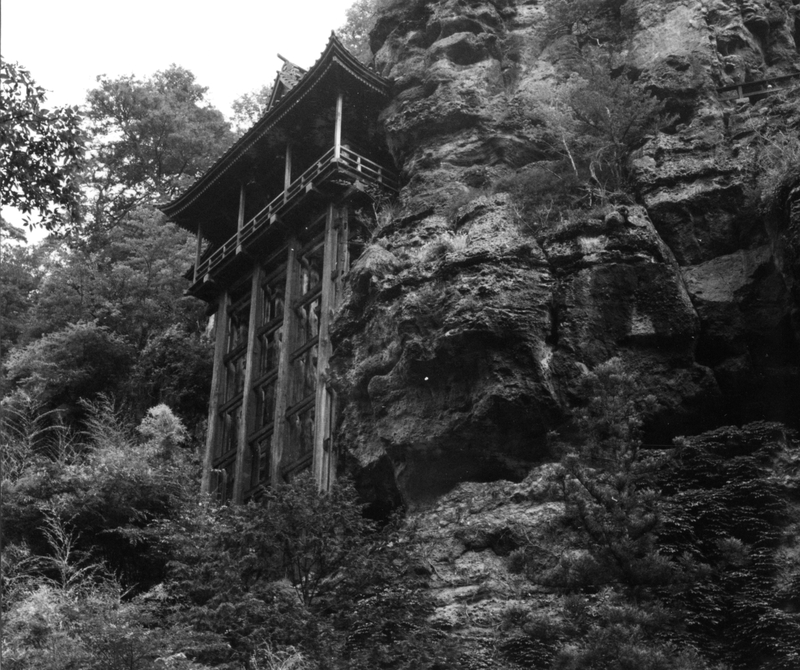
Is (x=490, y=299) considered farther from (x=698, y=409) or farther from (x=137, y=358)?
(x=137, y=358)

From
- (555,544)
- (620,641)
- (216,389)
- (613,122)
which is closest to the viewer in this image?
(620,641)

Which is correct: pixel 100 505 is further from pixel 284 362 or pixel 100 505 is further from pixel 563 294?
pixel 563 294

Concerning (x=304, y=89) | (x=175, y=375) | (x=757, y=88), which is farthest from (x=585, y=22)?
(x=175, y=375)

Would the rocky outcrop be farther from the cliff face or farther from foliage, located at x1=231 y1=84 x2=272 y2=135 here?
foliage, located at x1=231 y1=84 x2=272 y2=135

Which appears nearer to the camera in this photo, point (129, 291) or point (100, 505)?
point (100, 505)

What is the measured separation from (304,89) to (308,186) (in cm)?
237

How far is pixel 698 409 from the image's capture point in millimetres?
17328

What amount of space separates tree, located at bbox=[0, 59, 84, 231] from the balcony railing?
309 inches

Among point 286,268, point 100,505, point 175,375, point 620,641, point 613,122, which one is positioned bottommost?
point 620,641

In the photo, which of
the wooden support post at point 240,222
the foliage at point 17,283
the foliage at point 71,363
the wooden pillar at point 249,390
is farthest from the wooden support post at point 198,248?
the foliage at point 17,283

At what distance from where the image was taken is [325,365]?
70.8 feet

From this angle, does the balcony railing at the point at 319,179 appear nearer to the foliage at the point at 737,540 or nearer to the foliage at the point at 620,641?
the foliage at the point at 737,540

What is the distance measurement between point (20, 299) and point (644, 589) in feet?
88.8

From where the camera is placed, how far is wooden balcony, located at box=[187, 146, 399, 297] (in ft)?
77.3
